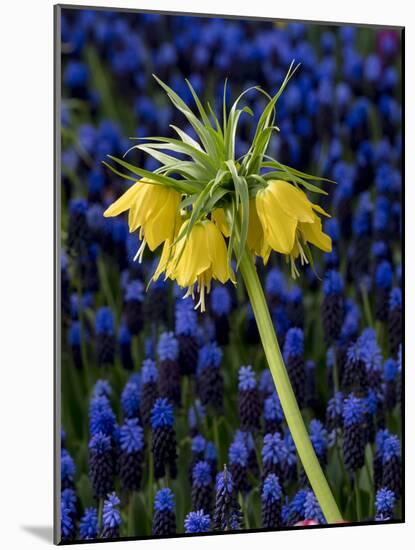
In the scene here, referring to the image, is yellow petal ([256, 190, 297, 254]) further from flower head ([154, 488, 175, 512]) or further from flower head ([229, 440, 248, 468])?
flower head ([154, 488, 175, 512])

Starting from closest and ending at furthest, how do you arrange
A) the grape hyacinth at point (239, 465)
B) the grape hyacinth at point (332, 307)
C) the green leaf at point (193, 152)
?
1. the green leaf at point (193, 152)
2. the grape hyacinth at point (239, 465)
3. the grape hyacinth at point (332, 307)

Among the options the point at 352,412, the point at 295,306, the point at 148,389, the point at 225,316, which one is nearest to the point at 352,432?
the point at 352,412

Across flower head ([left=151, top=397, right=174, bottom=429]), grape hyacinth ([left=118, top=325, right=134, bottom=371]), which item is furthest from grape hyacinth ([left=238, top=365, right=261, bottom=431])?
grape hyacinth ([left=118, top=325, right=134, bottom=371])

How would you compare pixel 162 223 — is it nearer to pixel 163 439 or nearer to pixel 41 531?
pixel 163 439

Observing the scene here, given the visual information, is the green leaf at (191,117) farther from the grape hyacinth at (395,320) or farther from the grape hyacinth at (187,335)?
the grape hyacinth at (395,320)

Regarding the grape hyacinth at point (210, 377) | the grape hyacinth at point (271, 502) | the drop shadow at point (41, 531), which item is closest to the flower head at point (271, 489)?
the grape hyacinth at point (271, 502)

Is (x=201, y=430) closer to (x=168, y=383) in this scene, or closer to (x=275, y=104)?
(x=168, y=383)
